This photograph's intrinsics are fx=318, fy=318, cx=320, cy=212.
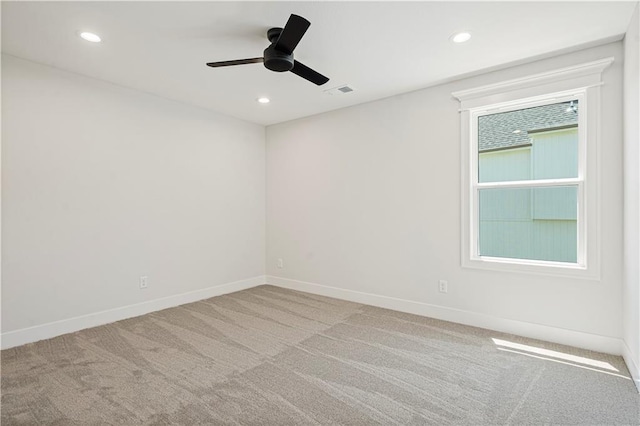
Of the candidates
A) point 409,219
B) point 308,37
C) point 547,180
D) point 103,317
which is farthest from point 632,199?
point 103,317

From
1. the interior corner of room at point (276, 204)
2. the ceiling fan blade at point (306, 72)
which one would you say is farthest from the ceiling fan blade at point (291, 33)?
the interior corner of room at point (276, 204)

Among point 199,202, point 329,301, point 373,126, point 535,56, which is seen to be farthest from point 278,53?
point 329,301

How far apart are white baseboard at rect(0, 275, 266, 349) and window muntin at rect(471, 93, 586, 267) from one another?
11.1ft

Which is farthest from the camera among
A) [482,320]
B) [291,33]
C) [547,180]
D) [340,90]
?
[340,90]

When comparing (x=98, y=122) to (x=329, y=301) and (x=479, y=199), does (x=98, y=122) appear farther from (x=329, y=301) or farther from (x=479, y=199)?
(x=479, y=199)

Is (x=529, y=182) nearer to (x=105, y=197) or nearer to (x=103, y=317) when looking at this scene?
(x=105, y=197)

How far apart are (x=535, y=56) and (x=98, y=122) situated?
4341mm

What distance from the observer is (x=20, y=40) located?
102 inches

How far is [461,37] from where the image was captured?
2.52 m

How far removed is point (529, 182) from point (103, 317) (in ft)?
14.9

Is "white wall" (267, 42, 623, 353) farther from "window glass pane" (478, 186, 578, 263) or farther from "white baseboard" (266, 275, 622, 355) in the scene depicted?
"window glass pane" (478, 186, 578, 263)

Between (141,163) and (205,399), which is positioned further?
(141,163)

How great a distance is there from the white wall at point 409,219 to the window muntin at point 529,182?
0.63 ft

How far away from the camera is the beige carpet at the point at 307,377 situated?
1.89m
